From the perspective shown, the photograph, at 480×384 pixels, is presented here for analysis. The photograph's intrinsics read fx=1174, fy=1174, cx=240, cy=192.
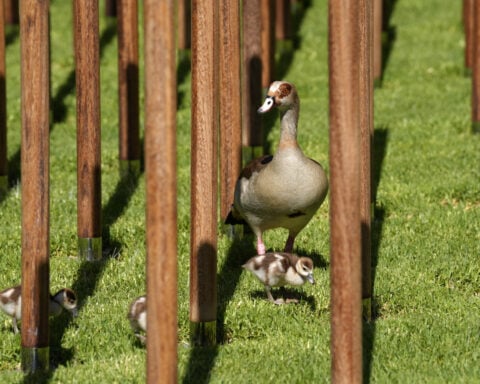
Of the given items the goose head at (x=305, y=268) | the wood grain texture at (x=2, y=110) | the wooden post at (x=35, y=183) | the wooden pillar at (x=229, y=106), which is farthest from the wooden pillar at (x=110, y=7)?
the wooden post at (x=35, y=183)

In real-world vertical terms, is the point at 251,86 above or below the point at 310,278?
above

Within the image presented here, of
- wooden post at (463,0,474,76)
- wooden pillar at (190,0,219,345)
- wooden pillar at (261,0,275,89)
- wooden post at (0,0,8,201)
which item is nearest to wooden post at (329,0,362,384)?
wooden pillar at (190,0,219,345)

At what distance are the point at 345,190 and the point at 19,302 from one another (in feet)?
8.90

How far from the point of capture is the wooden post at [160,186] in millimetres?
5570

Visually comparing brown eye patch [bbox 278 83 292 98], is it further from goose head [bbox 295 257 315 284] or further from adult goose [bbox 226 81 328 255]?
goose head [bbox 295 257 315 284]

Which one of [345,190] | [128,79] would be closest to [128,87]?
[128,79]

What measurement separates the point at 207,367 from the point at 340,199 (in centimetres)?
171

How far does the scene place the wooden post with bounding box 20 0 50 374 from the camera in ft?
22.2

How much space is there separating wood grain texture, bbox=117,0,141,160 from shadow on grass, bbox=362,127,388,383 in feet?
8.40

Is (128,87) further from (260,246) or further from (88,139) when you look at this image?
(260,246)

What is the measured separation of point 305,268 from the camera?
8.27 m

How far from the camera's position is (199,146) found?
23.8 feet

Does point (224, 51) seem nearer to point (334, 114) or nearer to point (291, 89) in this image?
point (291, 89)

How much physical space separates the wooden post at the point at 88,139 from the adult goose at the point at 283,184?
4.09 feet
